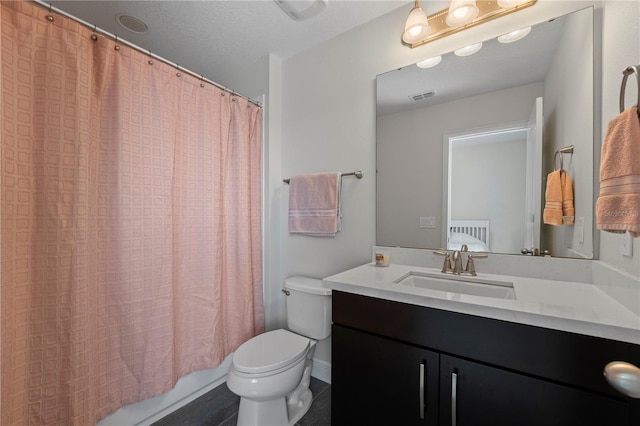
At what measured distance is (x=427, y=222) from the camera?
57.6 inches

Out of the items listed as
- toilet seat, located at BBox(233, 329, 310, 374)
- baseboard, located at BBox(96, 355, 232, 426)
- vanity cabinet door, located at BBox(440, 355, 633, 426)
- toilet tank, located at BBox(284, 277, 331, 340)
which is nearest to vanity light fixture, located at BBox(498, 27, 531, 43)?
vanity cabinet door, located at BBox(440, 355, 633, 426)

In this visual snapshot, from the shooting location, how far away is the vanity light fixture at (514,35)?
1191 mm

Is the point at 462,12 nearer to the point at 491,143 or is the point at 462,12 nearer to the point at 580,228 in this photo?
the point at 491,143

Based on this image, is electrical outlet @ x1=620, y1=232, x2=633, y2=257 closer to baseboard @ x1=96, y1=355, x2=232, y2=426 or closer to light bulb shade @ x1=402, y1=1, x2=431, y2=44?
light bulb shade @ x1=402, y1=1, x2=431, y2=44

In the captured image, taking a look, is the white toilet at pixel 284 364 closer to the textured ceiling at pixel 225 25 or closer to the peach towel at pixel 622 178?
the peach towel at pixel 622 178

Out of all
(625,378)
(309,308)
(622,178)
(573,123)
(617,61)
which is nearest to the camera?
(625,378)

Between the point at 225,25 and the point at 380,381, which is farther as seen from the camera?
the point at 225,25

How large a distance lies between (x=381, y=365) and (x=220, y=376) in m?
1.28

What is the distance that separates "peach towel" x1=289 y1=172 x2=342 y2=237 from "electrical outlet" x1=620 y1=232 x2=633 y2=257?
3.95 ft

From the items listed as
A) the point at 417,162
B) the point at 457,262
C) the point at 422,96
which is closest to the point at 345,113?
the point at 422,96

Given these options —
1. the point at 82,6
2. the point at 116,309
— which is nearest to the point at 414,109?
the point at 116,309

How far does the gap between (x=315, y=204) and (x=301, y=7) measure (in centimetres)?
115

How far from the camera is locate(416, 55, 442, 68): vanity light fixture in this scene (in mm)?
1405

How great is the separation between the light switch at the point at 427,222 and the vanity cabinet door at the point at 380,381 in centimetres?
73
